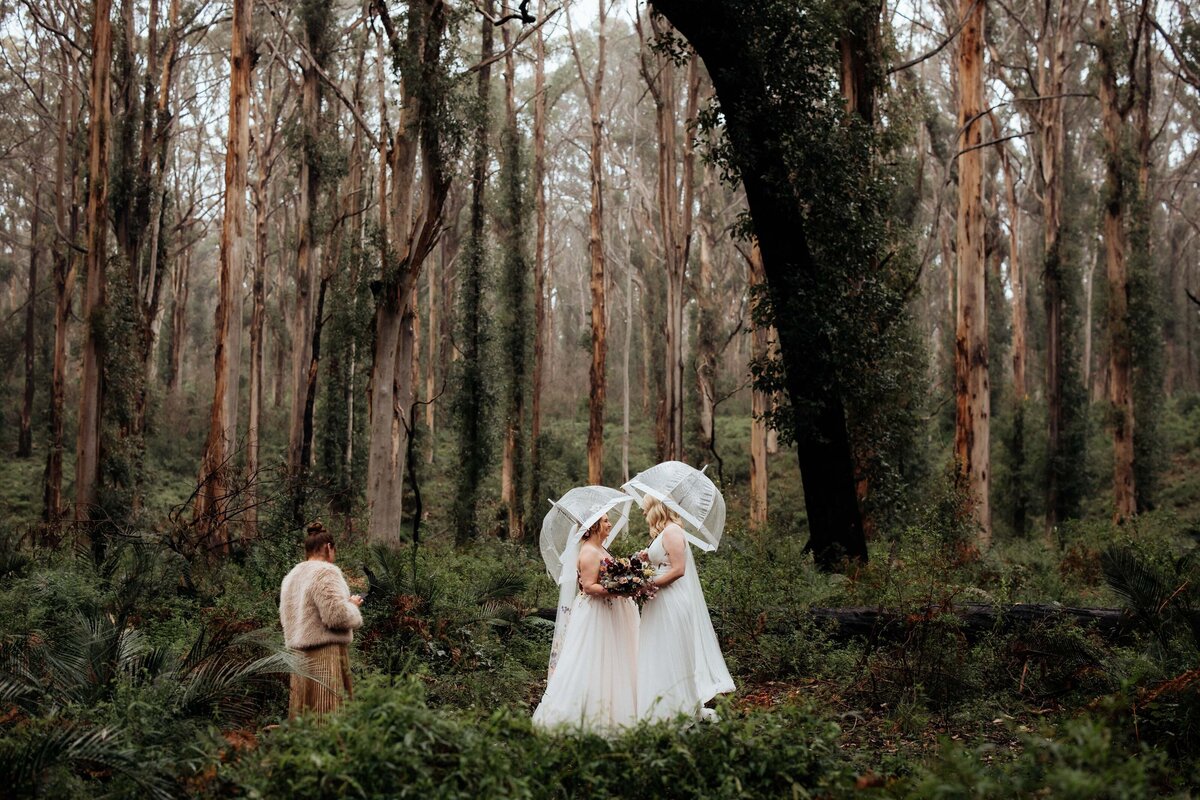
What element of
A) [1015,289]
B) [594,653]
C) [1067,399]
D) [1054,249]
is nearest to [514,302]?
[1054,249]

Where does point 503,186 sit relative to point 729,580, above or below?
above

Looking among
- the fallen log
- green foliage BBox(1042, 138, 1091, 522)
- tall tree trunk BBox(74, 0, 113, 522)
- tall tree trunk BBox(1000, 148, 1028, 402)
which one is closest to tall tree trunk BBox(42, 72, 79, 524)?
tall tree trunk BBox(74, 0, 113, 522)

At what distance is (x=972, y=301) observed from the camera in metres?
17.9

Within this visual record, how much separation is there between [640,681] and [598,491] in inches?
54.8

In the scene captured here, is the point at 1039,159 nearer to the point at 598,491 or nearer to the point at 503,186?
the point at 503,186

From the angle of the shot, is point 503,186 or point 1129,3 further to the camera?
point 503,186

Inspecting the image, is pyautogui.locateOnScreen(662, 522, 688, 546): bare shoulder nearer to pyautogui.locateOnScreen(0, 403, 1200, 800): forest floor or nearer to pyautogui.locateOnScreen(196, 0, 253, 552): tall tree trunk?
pyautogui.locateOnScreen(0, 403, 1200, 800): forest floor

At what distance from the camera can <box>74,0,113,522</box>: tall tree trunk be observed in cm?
1798

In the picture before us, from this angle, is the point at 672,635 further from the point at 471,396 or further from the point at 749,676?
the point at 471,396

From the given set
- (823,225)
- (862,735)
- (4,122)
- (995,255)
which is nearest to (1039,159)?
(995,255)

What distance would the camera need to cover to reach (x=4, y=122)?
3266cm

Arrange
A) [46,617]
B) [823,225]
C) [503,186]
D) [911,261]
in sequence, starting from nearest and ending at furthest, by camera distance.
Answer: [46,617]
[823,225]
[911,261]
[503,186]

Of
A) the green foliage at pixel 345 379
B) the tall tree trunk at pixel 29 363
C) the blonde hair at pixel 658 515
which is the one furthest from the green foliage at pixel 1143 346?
the tall tree trunk at pixel 29 363

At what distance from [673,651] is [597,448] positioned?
18463mm
